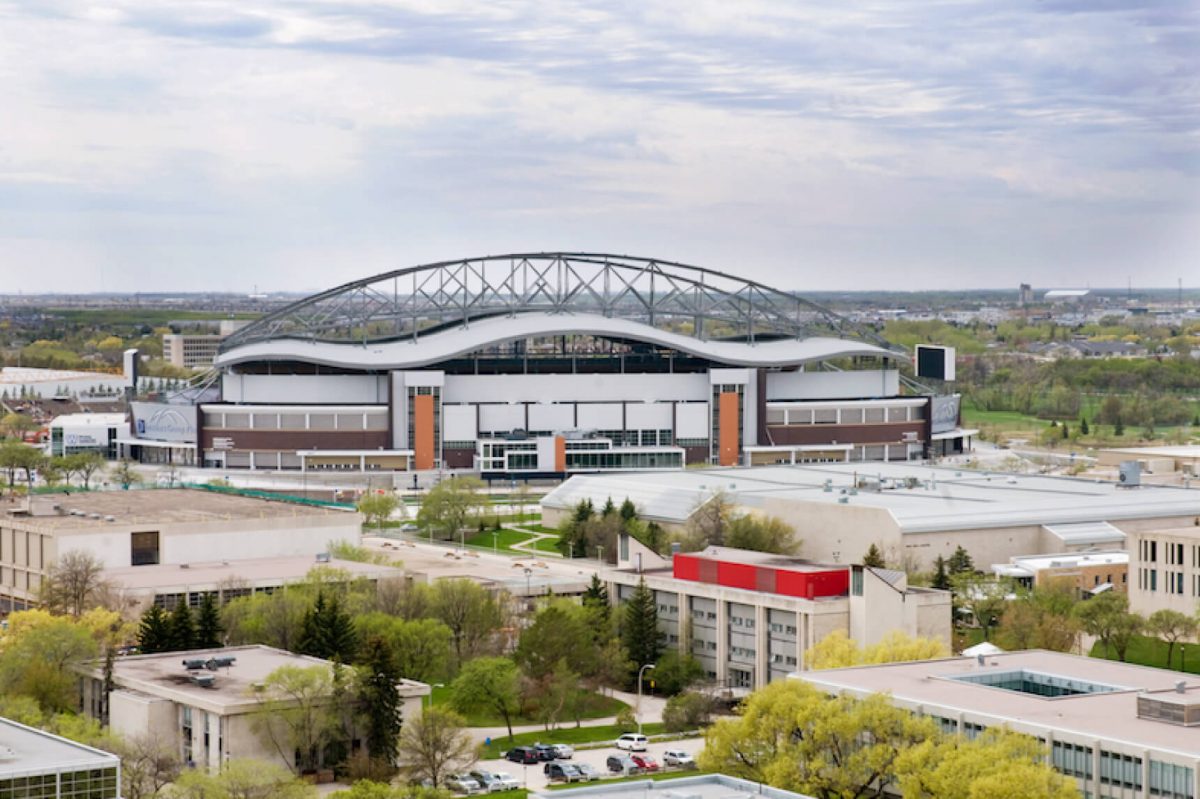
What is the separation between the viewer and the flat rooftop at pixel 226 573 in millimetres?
60250

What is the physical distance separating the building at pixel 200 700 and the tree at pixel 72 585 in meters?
6.43

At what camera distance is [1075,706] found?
134ft

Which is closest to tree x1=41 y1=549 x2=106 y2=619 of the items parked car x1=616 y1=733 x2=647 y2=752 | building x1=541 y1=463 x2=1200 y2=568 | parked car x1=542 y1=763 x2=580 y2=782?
parked car x1=616 y1=733 x2=647 y2=752

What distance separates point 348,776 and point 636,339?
71.5 m

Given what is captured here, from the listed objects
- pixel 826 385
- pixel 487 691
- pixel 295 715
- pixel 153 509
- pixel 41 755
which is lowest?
pixel 487 691

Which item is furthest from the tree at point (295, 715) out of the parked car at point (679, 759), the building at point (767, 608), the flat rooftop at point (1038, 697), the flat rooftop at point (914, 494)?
the flat rooftop at point (914, 494)

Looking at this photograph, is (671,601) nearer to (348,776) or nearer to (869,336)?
(348,776)

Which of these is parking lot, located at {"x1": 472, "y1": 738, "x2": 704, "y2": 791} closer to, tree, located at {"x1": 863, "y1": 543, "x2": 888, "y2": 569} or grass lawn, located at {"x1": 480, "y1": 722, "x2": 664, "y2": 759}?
grass lawn, located at {"x1": 480, "y1": 722, "x2": 664, "y2": 759}

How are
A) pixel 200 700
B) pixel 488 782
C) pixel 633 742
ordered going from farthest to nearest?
1. pixel 633 742
2. pixel 200 700
3. pixel 488 782

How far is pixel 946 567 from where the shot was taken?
67.0 meters

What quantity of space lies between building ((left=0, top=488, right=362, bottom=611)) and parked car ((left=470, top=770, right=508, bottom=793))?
21968 millimetres

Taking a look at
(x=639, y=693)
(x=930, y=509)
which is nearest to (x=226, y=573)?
(x=639, y=693)

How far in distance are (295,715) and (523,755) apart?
5039mm

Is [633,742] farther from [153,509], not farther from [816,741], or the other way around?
[153,509]
